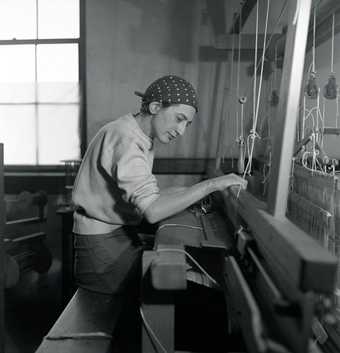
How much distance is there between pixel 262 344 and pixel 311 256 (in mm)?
165

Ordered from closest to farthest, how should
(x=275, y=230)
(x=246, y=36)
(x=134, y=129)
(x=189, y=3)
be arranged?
(x=275, y=230), (x=134, y=129), (x=246, y=36), (x=189, y=3)

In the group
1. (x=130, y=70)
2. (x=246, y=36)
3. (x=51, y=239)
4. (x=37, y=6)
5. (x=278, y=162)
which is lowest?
(x=51, y=239)

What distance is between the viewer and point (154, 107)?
6.22ft

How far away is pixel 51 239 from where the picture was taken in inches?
162

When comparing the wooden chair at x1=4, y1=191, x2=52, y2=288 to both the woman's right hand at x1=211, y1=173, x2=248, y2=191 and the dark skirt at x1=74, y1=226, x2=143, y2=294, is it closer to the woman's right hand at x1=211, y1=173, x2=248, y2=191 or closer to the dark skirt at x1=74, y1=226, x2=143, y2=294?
the dark skirt at x1=74, y1=226, x2=143, y2=294

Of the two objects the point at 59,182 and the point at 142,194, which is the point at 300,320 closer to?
the point at 142,194

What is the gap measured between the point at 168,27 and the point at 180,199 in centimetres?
246

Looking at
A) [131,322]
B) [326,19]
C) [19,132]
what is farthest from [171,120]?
[19,132]

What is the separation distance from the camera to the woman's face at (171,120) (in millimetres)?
1861

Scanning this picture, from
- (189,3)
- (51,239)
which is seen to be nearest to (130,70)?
(189,3)

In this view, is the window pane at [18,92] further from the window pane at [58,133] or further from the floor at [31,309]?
the floor at [31,309]

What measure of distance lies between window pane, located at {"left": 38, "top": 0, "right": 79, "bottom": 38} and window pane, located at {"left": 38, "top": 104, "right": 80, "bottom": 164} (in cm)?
69

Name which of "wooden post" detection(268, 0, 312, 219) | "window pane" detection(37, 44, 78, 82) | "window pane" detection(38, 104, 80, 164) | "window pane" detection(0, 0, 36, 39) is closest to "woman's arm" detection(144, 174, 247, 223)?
"wooden post" detection(268, 0, 312, 219)

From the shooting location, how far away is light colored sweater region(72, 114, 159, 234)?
5.47 ft
